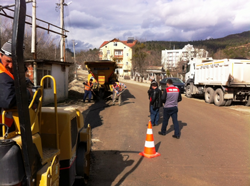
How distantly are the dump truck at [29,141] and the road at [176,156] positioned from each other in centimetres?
145

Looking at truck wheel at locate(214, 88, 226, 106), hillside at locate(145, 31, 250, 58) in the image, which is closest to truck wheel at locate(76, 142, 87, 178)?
truck wheel at locate(214, 88, 226, 106)

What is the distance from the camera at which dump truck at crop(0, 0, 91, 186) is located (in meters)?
1.77

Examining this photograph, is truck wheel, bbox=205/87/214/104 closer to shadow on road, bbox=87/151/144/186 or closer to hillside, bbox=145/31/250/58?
shadow on road, bbox=87/151/144/186

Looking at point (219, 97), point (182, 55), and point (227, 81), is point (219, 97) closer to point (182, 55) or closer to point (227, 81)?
point (227, 81)

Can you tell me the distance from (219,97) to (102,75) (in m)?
8.05

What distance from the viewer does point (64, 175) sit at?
9.28ft

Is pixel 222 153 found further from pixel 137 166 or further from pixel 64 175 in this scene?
pixel 64 175

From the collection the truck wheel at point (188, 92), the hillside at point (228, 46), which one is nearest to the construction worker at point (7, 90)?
the truck wheel at point (188, 92)

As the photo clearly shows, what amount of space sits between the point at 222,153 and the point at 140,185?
2622 millimetres

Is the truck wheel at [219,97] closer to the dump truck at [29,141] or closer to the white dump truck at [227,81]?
the white dump truck at [227,81]

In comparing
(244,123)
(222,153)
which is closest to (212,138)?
(222,153)

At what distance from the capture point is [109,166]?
4469 millimetres

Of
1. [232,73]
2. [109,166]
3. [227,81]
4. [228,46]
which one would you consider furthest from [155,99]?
[228,46]

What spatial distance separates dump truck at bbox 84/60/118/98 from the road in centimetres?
702
